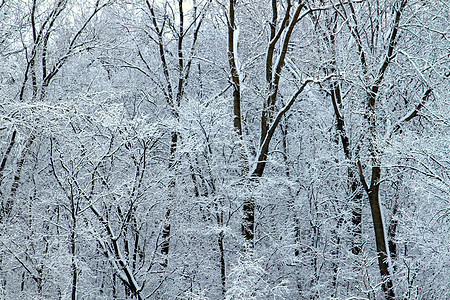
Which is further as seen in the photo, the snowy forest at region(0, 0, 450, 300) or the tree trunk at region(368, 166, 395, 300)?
the tree trunk at region(368, 166, 395, 300)

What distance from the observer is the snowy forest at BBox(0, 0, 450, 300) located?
7.96m

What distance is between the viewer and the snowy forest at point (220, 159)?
796cm

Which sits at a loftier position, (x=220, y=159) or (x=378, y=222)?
(x=220, y=159)

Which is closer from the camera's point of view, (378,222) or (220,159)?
(378,222)

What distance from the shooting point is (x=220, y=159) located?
1071cm

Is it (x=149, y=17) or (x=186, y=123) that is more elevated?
(x=149, y=17)

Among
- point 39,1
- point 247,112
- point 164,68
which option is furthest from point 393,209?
point 39,1

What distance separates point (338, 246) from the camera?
39.6ft

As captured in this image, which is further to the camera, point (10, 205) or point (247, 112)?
point (247, 112)

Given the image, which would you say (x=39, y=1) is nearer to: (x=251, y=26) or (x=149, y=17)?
(x=149, y=17)

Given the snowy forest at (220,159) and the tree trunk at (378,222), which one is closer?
the snowy forest at (220,159)

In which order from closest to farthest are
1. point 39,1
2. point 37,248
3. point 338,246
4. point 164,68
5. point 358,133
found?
1. point 37,248
2. point 39,1
3. point 358,133
4. point 338,246
5. point 164,68

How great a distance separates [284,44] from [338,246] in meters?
6.06

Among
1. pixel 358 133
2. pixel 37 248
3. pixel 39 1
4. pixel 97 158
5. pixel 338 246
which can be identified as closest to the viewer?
pixel 97 158
